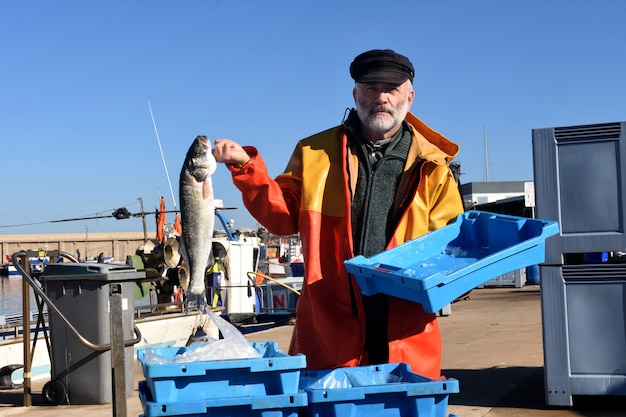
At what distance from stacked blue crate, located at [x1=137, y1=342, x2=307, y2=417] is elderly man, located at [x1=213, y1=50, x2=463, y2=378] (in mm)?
682

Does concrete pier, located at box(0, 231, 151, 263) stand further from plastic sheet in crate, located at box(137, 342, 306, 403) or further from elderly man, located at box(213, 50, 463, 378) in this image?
plastic sheet in crate, located at box(137, 342, 306, 403)

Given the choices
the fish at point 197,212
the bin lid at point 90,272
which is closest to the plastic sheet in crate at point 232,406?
the fish at point 197,212

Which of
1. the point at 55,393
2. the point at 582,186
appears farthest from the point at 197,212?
the point at 55,393

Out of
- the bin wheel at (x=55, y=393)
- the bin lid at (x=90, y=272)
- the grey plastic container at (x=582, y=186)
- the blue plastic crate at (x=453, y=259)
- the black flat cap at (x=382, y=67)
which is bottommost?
the bin wheel at (x=55, y=393)

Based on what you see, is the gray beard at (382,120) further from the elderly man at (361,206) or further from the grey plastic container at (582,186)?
the grey plastic container at (582,186)

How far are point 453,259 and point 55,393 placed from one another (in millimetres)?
5272

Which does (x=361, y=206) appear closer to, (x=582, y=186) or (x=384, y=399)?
(x=384, y=399)

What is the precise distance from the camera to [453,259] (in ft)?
12.4

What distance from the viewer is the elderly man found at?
3.73m

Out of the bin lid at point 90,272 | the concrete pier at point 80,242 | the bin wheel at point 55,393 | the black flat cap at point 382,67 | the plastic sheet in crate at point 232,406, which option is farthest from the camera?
the concrete pier at point 80,242

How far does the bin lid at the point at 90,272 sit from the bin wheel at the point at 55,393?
98cm

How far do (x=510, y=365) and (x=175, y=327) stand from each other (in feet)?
17.1

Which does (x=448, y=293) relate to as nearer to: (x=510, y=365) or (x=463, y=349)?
(x=510, y=365)

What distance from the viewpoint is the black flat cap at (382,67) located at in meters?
3.87
